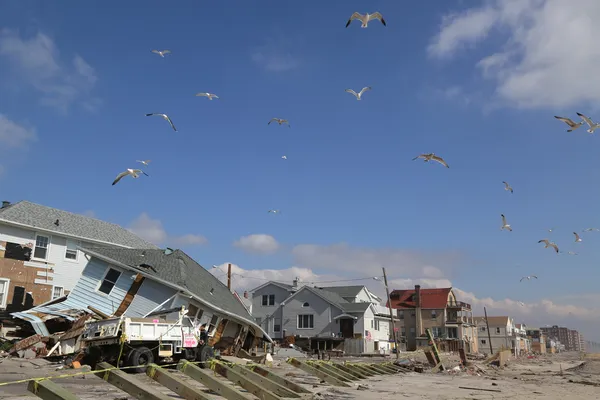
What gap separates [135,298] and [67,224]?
15.0 m

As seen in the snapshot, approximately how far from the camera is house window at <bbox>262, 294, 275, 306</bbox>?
67812 millimetres

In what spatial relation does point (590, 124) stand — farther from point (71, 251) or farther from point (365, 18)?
point (71, 251)

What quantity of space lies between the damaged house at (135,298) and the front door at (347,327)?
34958 millimetres

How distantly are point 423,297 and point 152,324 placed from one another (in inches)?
3057

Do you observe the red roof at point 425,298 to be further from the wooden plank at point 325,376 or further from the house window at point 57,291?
the wooden plank at point 325,376

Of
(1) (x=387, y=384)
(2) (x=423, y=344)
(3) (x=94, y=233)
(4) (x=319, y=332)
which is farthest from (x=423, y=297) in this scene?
(1) (x=387, y=384)

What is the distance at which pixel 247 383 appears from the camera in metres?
12.6

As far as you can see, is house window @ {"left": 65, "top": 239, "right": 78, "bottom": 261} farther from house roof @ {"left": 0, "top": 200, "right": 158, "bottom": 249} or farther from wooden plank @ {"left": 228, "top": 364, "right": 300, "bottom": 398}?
wooden plank @ {"left": 228, "top": 364, "right": 300, "bottom": 398}

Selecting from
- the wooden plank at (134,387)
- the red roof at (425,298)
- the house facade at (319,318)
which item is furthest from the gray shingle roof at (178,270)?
the red roof at (425,298)

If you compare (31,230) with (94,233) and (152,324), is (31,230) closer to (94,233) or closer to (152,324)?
(94,233)

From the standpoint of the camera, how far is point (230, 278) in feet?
159

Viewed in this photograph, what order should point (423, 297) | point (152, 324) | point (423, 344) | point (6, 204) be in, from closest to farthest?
point (152, 324), point (6, 204), point (423, 344), point (423, 297)

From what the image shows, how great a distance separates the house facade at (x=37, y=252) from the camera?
3222 centimetres

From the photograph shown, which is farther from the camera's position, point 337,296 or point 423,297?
point 423,297
